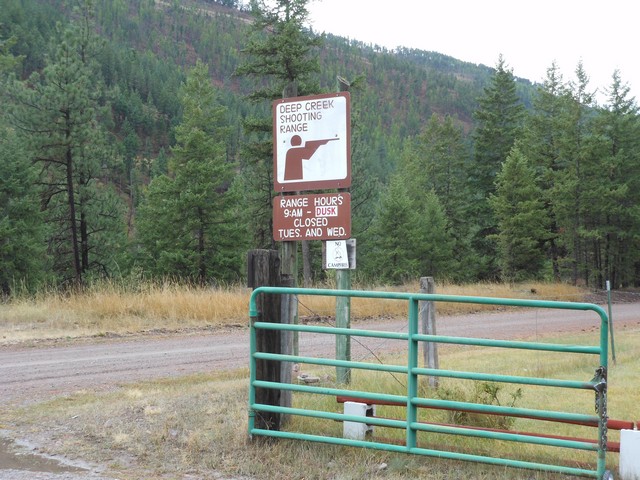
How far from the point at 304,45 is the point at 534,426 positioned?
28.4m

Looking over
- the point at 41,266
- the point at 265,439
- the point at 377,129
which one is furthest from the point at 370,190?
the point at 377,129

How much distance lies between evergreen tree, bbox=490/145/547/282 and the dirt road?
2574cm

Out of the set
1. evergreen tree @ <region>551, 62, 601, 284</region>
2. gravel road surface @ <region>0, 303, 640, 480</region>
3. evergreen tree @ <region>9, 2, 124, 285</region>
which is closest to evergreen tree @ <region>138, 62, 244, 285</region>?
evergreen tree @ <region>9, 2, 124, 285</region>

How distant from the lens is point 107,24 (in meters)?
199

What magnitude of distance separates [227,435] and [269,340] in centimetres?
91

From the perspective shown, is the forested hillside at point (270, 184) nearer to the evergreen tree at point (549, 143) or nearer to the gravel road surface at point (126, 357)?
the evergreen tree at point (549, 143)

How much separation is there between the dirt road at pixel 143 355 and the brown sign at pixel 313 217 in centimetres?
135

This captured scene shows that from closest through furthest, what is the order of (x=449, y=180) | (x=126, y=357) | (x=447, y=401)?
(x=447, y=401)
(x=126, y=357)
(x=449, y=180)

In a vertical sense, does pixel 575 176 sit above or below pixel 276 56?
below

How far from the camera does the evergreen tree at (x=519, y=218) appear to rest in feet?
142

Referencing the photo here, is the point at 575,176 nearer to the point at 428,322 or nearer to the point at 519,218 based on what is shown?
the point at 519,218

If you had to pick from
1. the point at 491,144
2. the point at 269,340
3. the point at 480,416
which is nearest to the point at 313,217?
the point at 269,340

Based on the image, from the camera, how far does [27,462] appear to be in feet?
18.7

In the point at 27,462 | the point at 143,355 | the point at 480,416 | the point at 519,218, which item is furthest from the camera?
the point at 519,218
